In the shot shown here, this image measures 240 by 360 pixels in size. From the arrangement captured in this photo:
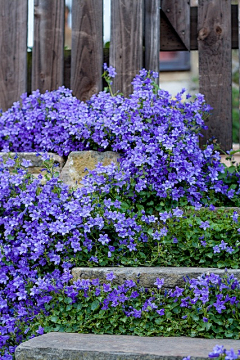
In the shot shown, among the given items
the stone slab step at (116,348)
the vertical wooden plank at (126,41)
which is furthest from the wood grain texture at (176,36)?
the stone slab step at (116,348)

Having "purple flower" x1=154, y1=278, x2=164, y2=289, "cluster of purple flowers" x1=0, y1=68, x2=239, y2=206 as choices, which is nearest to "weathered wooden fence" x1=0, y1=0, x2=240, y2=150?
"cluster of purple flowers" x1=0, y1=68, x2=239, y2=206

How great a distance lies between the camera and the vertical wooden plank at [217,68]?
137 inches

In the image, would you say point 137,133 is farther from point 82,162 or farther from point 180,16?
point 180,16

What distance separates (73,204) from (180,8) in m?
1.67

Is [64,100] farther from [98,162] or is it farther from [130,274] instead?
[130,274]

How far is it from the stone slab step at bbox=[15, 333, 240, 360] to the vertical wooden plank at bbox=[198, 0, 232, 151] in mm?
1710

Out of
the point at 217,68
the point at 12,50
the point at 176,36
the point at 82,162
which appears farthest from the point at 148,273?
the point at 12,50

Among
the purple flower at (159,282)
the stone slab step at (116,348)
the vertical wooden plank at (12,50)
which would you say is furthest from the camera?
the vertical wooden plank at (12,50)

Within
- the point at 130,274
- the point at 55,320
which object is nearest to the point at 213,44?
the point at 130,274

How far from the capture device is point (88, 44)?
3607 millimetres

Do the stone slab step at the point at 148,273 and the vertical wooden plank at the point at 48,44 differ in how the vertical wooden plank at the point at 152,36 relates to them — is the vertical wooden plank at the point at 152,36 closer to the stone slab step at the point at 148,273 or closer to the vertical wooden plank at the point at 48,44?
the vertical wooden plank at the point at 48,44

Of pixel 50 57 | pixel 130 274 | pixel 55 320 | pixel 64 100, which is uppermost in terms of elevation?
pixel 50 57

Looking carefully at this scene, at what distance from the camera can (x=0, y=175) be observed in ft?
9.37

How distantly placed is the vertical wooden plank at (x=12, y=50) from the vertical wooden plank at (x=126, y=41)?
634 mm
